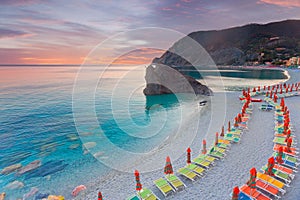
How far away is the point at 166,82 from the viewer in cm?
3722

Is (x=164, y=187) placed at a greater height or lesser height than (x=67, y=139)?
greater

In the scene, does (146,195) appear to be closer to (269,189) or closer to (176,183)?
(176,183)

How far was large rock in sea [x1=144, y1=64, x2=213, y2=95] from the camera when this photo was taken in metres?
35.8

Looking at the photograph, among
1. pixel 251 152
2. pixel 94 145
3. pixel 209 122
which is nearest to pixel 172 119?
pixel 209 122

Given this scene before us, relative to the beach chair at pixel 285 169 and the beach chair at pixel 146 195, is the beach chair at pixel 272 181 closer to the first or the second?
the beach chair at pixel 285 169

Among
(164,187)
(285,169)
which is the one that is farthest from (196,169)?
(285,169)

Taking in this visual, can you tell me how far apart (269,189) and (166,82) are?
31544mm

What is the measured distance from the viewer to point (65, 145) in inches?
610

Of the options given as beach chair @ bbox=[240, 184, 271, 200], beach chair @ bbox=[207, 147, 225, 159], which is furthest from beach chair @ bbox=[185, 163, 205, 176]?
beach chair @ bbox=[240, 184, 271, 200]

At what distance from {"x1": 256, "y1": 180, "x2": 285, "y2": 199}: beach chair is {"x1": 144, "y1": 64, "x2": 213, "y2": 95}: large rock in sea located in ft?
94.7

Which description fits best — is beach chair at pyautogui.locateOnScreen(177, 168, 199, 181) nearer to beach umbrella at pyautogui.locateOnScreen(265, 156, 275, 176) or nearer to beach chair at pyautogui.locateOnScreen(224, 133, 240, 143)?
beach umbrella at pyautogui.locateOnScreen(265, 156, 275, 176)

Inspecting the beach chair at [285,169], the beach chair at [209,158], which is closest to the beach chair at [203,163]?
the beach chair at [209,158]

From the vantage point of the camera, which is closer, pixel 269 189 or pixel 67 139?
pixel 269 189

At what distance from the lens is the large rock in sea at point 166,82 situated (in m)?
35.8
